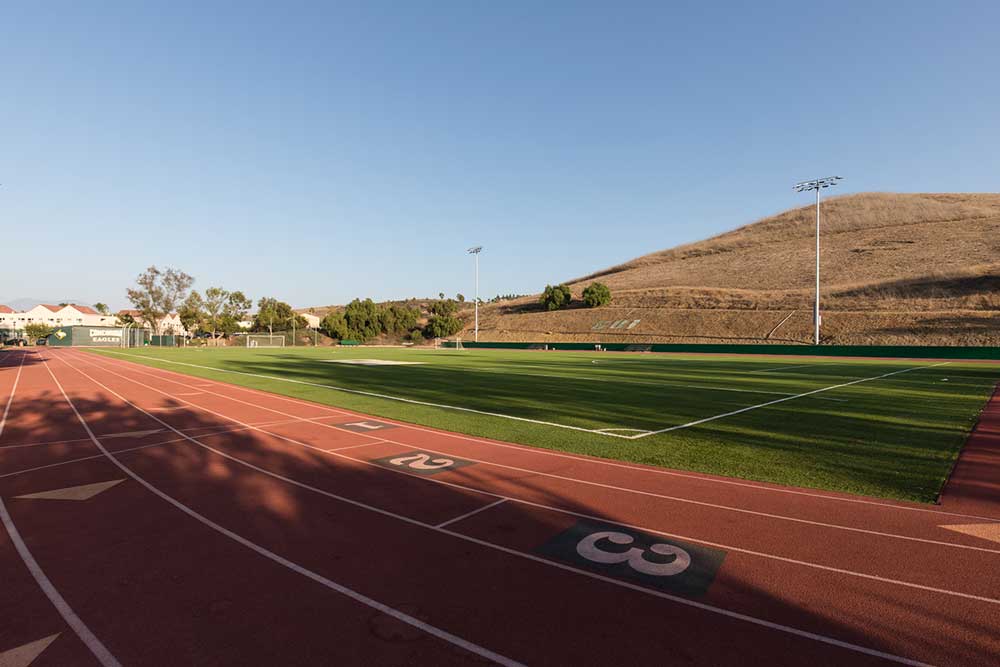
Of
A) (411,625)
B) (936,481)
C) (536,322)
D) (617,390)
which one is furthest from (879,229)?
(411,625)

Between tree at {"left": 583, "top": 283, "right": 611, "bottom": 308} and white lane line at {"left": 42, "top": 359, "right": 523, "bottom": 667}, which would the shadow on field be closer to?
white lane line at {"left": 42, "top": 359, "right": 523, "bottom": 667}

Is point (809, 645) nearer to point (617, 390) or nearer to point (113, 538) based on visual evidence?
point (113, 538)

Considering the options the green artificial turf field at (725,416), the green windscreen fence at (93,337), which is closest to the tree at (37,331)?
the green windscreen fence at (93,337)

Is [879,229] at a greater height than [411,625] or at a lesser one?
greater

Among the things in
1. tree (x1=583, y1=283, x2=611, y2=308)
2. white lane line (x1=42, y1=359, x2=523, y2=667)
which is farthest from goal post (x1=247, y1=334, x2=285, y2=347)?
white lane line (x1=42, y1=359, x2=523, y2=667)

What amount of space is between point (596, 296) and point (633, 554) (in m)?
102

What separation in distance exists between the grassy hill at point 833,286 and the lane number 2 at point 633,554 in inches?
2950

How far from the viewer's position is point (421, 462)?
959cm

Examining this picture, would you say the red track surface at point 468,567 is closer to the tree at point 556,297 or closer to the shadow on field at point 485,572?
the shadow on field at point 485,572

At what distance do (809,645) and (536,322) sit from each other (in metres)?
103

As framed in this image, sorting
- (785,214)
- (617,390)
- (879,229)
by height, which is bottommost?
(617,390)

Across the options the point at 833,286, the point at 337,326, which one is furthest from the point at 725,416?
the point at 337,326

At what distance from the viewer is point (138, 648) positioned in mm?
3943

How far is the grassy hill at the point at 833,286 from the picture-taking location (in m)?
69.1
